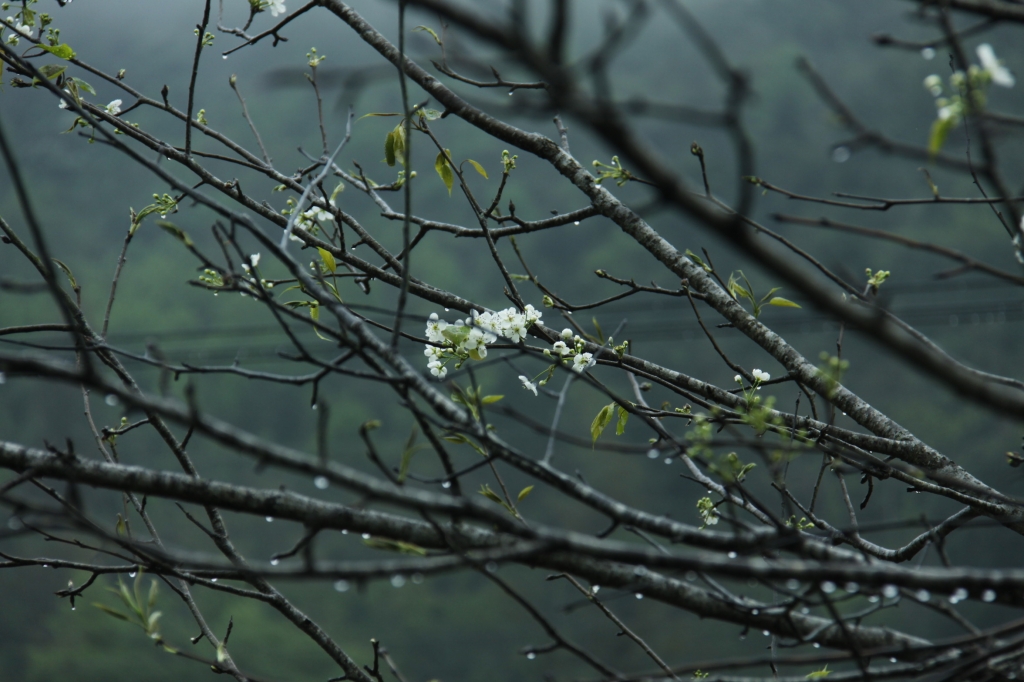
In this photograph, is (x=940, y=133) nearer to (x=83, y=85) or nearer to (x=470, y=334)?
(x=470, y=334)

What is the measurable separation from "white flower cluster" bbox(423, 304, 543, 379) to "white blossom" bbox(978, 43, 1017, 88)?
574 millimetres

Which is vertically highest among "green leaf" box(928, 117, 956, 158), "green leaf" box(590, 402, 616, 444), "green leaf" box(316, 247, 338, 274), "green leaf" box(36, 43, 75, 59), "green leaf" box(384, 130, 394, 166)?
"green leaf" box(36, 43, 75, 59)

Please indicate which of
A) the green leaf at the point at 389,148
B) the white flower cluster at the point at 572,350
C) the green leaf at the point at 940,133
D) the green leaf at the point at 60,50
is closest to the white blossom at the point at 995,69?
the green leaf at the point at 940,133

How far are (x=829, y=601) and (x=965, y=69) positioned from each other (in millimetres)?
383

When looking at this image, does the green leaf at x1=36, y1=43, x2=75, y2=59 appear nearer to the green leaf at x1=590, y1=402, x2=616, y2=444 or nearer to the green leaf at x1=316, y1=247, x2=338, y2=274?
the green leaf at x1=316, y1=247, x2=338, y2=274

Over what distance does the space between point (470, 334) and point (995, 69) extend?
618 millimetres

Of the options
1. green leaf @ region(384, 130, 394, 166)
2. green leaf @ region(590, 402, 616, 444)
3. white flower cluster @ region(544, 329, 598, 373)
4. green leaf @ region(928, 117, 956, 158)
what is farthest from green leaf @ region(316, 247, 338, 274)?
green leaf @ region(928, 117, 956, 158)

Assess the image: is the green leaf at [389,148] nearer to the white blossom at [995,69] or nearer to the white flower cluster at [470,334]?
the white flower cluster at [470,334]

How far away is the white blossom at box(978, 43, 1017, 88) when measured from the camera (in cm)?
49

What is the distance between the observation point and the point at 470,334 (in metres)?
0.95

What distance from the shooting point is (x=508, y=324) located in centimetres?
104

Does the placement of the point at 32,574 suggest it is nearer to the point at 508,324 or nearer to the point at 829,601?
the point at 508,324

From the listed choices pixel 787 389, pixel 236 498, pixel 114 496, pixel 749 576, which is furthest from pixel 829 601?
pixel 114 496

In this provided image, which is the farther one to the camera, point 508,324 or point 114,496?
point 114,496
